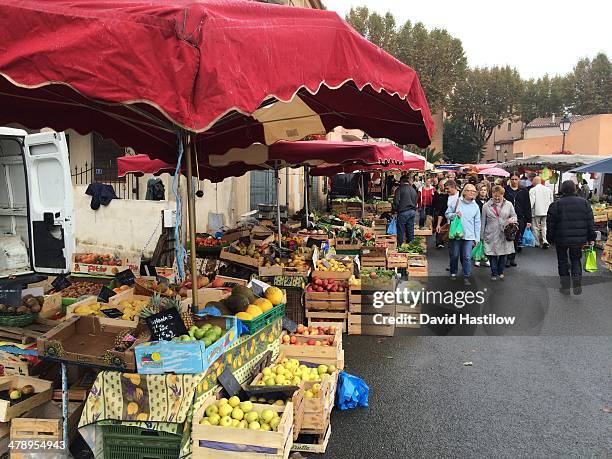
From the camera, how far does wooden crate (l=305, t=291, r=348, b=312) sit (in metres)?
7.24

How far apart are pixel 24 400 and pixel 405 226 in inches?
448

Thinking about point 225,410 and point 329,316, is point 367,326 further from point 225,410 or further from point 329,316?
point 225,410

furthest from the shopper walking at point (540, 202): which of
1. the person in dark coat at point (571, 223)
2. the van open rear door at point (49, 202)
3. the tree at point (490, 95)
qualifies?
the tree at point (490, 95)

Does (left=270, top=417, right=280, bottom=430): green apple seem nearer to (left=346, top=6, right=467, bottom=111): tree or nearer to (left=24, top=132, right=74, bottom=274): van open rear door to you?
(left=24, top=132, right=74, bottom=274): van open rear door

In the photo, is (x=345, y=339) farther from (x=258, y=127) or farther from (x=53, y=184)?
(x=53, y=184)

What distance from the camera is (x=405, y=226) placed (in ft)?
46.3

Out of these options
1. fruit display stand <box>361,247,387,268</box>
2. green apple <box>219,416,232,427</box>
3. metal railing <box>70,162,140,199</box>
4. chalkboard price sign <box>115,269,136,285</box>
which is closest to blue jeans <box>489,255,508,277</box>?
fruit display stand <box>361,247,387,268</box>

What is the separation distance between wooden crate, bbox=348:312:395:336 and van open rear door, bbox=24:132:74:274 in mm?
4316

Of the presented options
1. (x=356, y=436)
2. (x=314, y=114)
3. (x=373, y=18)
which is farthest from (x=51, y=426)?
(x=373, y=18)

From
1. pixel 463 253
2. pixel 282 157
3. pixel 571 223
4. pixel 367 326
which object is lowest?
pixel 367 326

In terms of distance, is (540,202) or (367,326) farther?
(540,202)

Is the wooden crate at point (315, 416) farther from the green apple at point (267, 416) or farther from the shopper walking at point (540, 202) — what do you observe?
the shopper walking at point (540, 202)

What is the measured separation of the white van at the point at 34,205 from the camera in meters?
7.43

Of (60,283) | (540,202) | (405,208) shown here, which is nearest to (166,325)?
(60,283)
